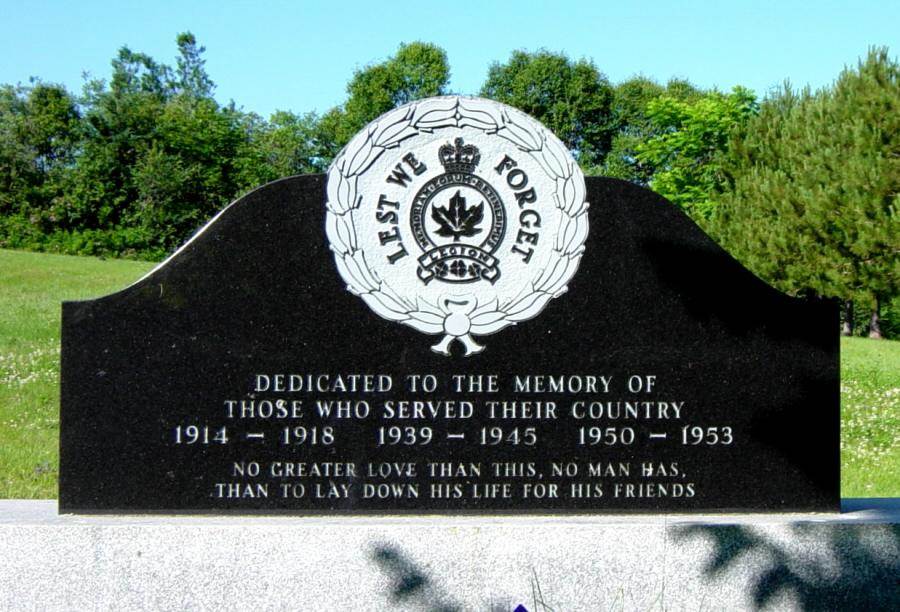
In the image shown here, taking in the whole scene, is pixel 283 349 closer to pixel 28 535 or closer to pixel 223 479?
pixel 223 479

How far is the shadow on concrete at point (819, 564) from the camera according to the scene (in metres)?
5.02

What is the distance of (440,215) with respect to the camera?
5.23m

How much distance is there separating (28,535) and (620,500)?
9.36ft

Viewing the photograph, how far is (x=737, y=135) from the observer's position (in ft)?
92.0

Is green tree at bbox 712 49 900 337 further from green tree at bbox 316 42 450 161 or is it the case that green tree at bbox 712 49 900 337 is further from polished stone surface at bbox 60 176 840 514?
green tree at bbox 316 42 450 161

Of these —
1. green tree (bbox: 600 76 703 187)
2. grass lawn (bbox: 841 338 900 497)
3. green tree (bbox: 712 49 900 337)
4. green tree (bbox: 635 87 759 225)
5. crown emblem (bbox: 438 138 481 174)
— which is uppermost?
green tree (bbox: 600 76 703 187)

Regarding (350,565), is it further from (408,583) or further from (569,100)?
(569,100)

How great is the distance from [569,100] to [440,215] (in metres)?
39.2

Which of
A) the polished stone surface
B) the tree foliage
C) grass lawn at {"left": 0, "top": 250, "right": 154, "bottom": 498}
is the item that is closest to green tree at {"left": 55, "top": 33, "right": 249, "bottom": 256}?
the tree foliage

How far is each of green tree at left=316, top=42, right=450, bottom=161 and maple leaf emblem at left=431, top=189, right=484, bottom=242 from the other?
129ft

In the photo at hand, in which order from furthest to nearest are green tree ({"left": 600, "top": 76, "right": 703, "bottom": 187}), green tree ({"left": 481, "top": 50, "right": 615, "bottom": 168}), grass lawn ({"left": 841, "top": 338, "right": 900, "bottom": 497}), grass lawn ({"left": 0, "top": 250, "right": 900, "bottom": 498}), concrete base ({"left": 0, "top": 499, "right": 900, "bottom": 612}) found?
green tree ({"left": 481, "top": 50, "right": 615, "bottom": 168})
green tree ({"left": 600, "top": 76, "right": 703, "bottom": 187})
grass lawn ({"left": 841, "top": 338, "right": 900, "bottom": 497})
grass lawn ({"left": 0, "top": 250, "right": 900, "bottom": 498})
concrete base ({"left": 0, "top": 499, "right": 900, "bottom": 612})

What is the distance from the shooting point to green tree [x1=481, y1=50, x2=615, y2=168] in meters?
43.1

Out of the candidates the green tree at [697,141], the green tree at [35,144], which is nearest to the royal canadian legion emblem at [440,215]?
the green tree at [697,141]

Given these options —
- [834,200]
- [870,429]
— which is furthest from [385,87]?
[870,429]
